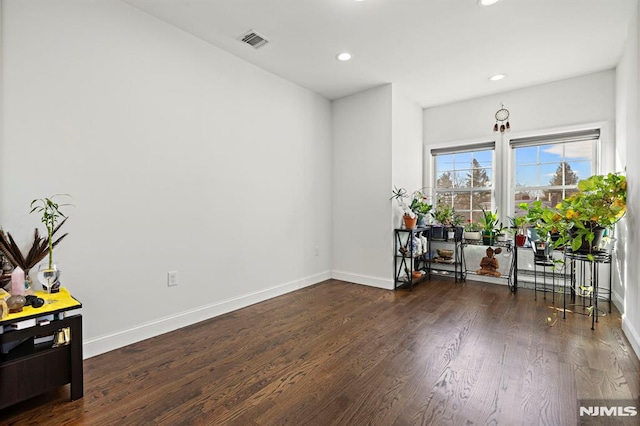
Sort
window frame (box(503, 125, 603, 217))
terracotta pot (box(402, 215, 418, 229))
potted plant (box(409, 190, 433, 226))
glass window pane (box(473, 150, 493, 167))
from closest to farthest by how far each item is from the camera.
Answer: window frame (box(503, 125, 603, 217)), terracotta pot (box(402, 215, 418, 229)), potted plant (box(409, 190, 433, 226)), glass window pane (box(473, 150, 493, 167))

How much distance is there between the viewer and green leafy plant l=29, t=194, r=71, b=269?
191 cm

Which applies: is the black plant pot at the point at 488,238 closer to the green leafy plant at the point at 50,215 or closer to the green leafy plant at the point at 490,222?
the green leafy plant at the point at 490,222

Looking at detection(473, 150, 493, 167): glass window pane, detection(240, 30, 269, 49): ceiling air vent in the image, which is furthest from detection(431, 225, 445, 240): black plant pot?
detection(240, 30, 269, 49): ceiling air vent

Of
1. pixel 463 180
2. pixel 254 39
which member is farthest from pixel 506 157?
pixel 254 39

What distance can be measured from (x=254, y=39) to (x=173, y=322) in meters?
2.64

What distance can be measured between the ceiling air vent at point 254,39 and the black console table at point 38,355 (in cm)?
248

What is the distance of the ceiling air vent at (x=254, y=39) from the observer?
281 cm

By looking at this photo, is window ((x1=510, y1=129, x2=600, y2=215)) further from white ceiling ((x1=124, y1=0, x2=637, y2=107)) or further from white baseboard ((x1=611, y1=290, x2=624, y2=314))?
white baseboard ((x1=611, y1=290, x2=624, y2=314))

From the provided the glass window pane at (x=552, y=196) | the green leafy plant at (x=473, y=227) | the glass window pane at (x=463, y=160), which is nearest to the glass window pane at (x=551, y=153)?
the glass window pane at (x=552, y=196)

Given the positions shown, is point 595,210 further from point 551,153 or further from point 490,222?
point 551,153

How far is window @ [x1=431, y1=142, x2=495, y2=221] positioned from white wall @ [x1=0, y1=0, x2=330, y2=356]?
259 centimetres

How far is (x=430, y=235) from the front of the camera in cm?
439

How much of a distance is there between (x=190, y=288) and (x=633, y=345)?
349cm

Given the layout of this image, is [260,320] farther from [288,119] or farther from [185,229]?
[288,119]
